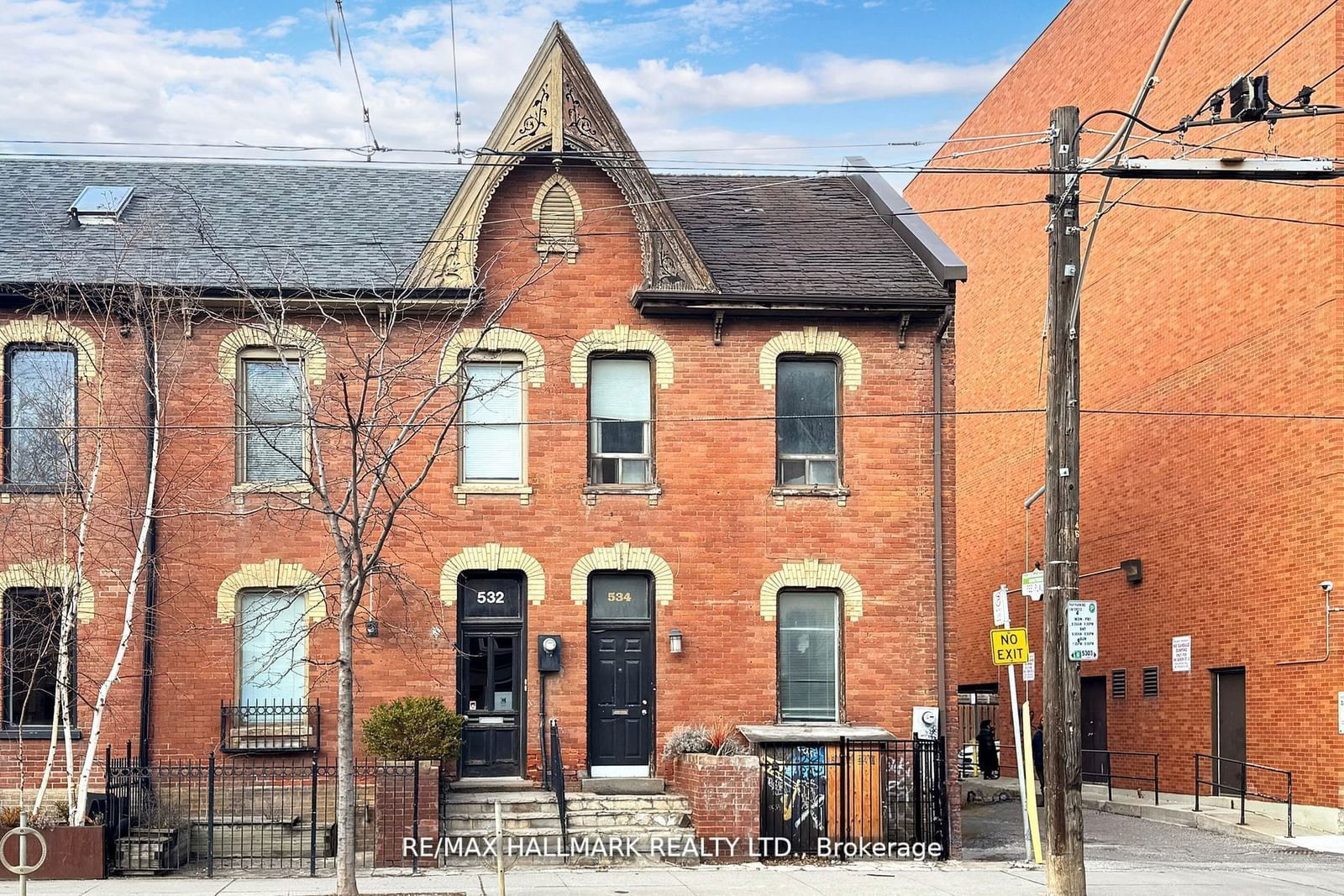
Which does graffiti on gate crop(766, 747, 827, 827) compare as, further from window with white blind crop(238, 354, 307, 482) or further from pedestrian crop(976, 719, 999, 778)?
pedestrian crop(976, 719, 999, 778)

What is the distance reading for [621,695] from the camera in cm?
2177

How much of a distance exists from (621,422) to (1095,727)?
14.6 metres

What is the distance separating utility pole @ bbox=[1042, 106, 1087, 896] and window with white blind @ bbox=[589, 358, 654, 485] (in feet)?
25.8

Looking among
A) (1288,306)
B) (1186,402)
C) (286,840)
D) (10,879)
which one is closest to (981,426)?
(1186,402)

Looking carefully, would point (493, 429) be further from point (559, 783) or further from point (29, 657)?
point (29, 657)

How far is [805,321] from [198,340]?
863 cm

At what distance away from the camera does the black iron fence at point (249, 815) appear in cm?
1838

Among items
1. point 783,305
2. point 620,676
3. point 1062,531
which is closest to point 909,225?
point 783,305

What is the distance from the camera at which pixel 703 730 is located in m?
21.2

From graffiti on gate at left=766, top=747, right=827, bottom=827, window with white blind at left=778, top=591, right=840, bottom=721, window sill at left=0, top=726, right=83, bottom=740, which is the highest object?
window with white blind at left=778, top=591, right=840, bottom=721

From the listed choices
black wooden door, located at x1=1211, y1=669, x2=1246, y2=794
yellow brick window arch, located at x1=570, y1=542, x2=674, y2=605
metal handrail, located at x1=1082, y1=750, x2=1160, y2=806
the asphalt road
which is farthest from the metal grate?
yellow brick window arch, located at x1=570, y1=542, x2=674, y2=605

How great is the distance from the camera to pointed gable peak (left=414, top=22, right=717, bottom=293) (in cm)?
2142

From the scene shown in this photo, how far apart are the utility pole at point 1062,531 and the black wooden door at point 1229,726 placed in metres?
10.8

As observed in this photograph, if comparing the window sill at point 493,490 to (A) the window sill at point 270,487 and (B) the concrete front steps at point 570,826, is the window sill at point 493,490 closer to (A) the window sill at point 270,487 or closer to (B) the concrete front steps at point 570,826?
(A) the window sill at point 270,487
